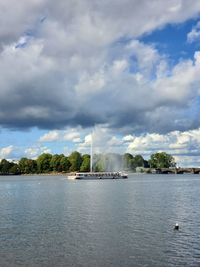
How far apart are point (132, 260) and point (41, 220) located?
83.0 feet

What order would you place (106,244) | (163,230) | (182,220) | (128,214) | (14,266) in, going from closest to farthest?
(14,266) < (106,244) < (163,230) < (182,220) < (128,214)

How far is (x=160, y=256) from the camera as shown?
35.8 m

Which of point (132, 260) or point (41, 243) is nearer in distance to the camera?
point (132, 260)

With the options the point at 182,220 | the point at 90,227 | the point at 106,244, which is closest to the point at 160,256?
the point at 106,244

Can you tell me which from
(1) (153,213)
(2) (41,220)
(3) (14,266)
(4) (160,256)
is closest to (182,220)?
(1) (153,213)

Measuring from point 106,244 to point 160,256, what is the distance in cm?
655

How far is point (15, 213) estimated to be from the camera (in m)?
66.8

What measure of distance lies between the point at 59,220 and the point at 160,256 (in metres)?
23.9

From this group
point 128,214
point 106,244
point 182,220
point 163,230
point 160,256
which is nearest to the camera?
point 160,256

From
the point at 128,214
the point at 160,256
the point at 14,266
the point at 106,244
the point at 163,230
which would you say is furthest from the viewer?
the point at 128,214

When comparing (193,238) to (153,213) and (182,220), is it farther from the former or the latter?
(153,213)

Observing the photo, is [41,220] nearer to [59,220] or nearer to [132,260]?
[59,220]

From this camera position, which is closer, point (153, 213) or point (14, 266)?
point (14, 266)

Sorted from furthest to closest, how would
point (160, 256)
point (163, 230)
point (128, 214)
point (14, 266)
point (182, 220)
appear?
point (128, 214) < point (182, 220) < point (163, 230) < point (160, 256) < point (14, 266)
